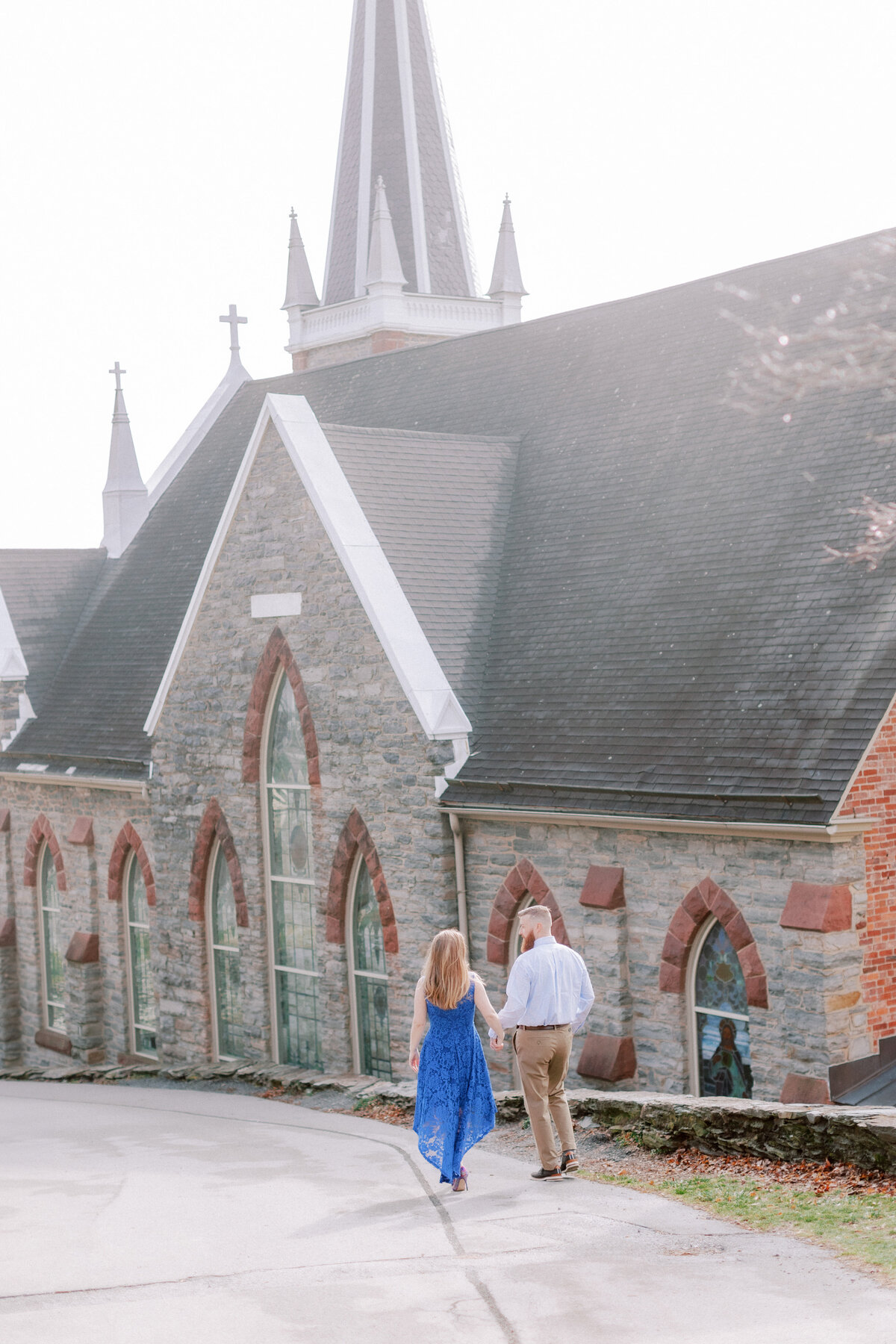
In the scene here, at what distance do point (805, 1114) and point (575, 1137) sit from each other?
81.7 inches

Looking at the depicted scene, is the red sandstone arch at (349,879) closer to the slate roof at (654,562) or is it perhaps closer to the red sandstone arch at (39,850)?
the slate roof at (654,562)

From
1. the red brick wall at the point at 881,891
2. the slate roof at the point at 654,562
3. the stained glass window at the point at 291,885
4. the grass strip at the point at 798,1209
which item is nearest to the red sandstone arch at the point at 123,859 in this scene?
the slate roof at the point at 654,562

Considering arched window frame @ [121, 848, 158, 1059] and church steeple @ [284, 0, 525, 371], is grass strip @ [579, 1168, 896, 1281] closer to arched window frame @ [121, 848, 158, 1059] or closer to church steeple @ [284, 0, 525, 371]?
arched window frame @ [121, 848, 158, 1059]

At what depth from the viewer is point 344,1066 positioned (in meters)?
17.9

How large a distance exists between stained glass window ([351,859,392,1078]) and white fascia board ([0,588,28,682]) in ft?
37.1

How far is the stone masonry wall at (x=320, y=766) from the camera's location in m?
16.6

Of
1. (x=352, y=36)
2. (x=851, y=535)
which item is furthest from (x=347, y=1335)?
(x=352, y=36)

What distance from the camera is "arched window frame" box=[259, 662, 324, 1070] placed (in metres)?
18.5

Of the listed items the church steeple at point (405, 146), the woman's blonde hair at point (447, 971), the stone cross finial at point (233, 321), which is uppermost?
the church steeple at point (405, 146)

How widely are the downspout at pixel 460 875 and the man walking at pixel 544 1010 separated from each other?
22.2 feet

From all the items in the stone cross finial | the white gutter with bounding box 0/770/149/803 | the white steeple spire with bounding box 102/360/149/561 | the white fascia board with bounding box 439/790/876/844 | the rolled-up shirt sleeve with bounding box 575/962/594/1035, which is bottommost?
the rolled-up shirt sleeve with bounding box 575/962/594/1035

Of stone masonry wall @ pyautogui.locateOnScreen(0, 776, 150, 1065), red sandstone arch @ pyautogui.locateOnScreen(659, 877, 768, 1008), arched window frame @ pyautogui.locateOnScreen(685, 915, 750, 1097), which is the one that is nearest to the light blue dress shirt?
red sandstone arch @ pyautogui.locateOnScreen(659, 877, 768, 1008)

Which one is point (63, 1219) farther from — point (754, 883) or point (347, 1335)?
point (754, 883)

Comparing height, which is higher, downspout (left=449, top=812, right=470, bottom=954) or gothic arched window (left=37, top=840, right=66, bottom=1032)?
downspout (left=449, top=812, right=470, bottom=954)
